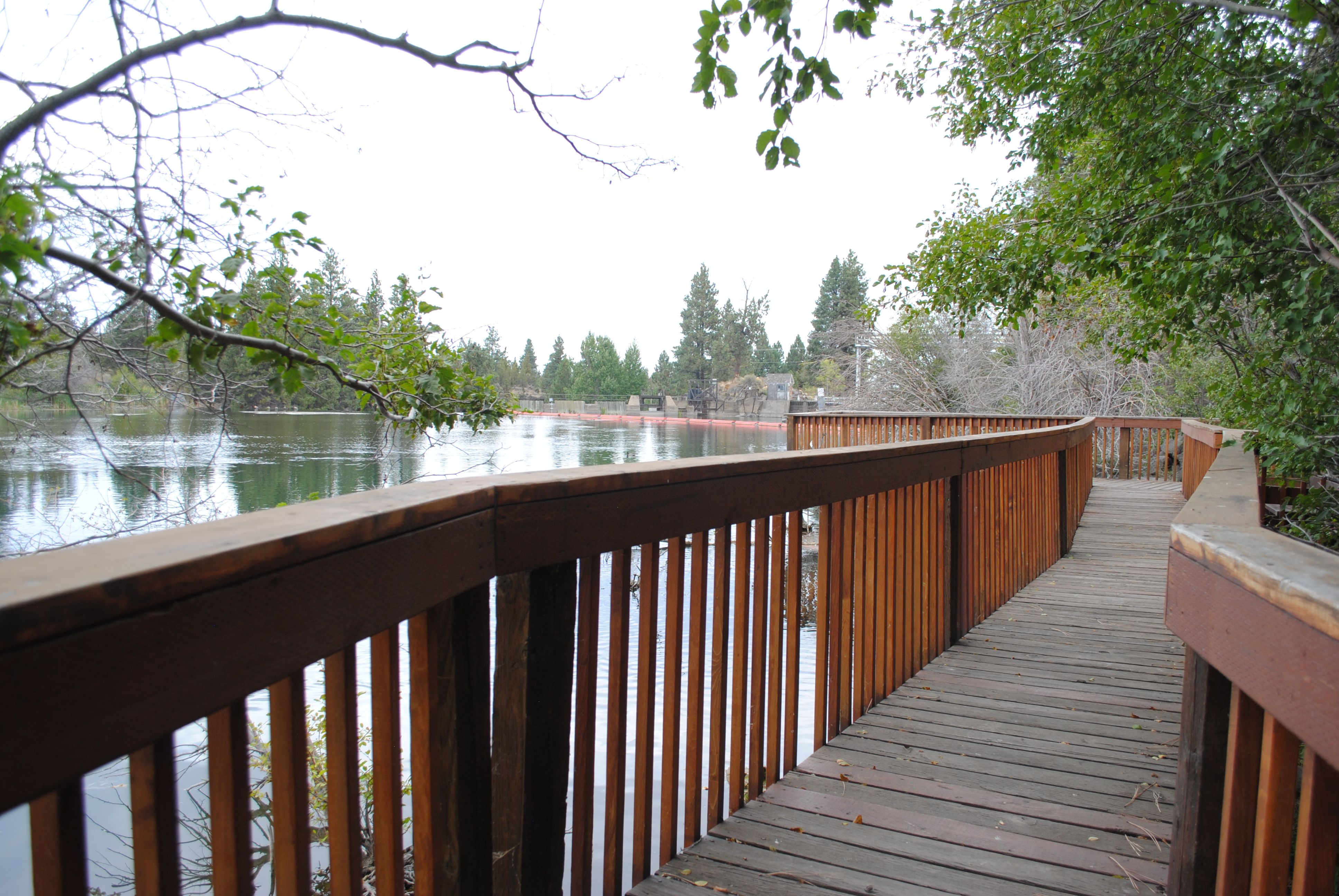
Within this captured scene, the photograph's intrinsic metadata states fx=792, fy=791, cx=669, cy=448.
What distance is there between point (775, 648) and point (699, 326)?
2704 inches

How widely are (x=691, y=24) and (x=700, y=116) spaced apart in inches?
40.8

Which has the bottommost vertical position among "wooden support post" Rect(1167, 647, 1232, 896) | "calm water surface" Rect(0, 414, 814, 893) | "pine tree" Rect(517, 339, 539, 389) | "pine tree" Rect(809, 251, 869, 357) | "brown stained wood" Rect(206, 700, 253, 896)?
"calm water surface" Rect(0, 414, 814, 893)

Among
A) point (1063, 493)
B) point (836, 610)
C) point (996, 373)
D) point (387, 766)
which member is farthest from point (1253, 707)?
point (996, 373)

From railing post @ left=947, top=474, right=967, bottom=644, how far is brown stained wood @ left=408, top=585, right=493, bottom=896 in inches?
105

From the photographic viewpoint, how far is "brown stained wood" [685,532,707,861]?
6.32ft

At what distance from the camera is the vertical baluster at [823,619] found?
8.25 ft

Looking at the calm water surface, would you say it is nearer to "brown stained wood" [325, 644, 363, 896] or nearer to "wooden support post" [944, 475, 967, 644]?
"brown stained wood" [325, 644, 363, 896]

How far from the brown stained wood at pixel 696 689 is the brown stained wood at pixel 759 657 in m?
0.22

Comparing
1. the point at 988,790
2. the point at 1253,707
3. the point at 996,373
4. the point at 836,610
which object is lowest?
the point at 988,790

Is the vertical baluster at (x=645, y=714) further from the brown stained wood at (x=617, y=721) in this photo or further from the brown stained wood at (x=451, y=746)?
the brown stained wood at (x=451, y=746)

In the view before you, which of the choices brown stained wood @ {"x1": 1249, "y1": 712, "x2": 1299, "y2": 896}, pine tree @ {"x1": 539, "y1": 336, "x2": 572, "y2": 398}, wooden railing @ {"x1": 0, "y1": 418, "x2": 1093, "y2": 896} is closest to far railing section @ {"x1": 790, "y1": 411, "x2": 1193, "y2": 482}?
wooden railing @ {"x1": 0, "y1": 418, "x2": 1093, "y2": 896}

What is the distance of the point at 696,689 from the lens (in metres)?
1.96

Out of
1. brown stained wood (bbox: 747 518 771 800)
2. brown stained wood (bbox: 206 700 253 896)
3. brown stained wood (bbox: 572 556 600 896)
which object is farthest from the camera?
brown stained wood (bbox: 747 518 771 800)

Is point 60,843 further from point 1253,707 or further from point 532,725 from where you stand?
point 1253,707
